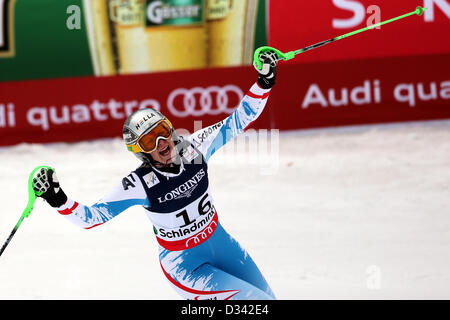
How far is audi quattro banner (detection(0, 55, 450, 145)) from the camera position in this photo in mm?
12125

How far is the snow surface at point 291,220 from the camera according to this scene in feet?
21.6

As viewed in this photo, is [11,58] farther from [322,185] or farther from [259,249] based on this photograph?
[259,249]

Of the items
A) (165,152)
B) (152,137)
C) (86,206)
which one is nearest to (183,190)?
(165,152)

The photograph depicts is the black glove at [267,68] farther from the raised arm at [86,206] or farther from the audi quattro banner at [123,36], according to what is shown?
the audi quattro banner at [123,36]

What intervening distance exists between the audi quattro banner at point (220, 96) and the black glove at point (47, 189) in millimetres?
7645

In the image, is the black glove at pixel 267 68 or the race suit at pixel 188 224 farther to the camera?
the black glove at pixel 267 68

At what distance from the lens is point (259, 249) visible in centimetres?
753

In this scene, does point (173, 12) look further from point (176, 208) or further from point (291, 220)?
point (176, 208)

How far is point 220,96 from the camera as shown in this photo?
1220 centimetres

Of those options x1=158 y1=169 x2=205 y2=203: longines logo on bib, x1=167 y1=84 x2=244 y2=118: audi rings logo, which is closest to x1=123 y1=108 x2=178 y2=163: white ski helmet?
x1=158 y1=169 x2=205 y2=203: longines logo on bib

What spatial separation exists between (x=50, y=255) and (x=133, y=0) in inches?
210

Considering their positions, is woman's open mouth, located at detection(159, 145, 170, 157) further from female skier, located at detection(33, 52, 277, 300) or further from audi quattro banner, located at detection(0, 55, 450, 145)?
audi quattro banner, located at detection(0, 55, 450, 145)

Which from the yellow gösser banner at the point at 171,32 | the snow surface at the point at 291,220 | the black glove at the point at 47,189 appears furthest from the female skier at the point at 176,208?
the yellow gösser banner at the point at 171,32

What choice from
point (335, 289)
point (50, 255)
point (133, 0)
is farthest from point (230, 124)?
point (133, 0)
